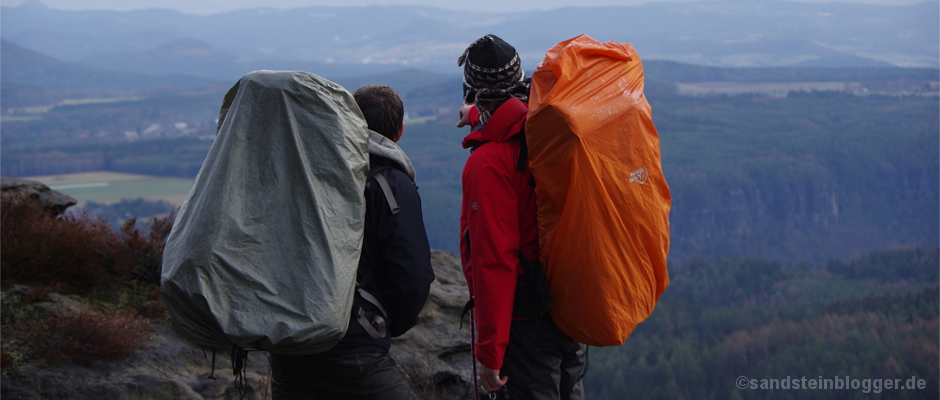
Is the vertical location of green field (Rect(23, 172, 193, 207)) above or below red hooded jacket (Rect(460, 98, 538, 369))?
below

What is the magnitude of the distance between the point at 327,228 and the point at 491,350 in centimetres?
83

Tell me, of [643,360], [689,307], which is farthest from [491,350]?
[689,307]

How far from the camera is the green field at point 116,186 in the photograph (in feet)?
152

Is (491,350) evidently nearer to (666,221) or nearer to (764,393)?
(666,221)

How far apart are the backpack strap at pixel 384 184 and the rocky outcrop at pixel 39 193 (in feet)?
16.5

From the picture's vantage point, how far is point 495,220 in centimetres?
242

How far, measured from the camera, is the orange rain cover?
2.30 m

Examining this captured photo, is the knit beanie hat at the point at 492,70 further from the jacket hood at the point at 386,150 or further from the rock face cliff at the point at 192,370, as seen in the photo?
the rock face cliff at the point at 192,370

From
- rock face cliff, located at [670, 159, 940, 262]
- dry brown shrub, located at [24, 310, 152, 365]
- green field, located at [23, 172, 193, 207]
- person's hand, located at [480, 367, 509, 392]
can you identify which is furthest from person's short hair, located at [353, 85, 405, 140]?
rock face cliff, located at [670, 159, 940, 262]

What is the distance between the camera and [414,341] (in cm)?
496

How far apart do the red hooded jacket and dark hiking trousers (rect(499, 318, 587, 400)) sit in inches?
5.4

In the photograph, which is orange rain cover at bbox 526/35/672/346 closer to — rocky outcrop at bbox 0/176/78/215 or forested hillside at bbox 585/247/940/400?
rocky outcrop at bbox 0/176/78/215

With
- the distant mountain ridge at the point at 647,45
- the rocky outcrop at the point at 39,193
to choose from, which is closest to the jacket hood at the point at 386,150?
the rocky outcrop at the point at 39,193

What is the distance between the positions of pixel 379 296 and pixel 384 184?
45 centimetres
